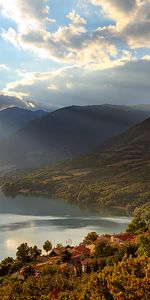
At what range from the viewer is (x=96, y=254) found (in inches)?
3179

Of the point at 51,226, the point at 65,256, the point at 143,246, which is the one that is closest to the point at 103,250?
the point at 65,256

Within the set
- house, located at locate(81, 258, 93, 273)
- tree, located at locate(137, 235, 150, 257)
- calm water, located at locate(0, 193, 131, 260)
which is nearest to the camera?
tree, located at locate(137, 235, 150, 257)

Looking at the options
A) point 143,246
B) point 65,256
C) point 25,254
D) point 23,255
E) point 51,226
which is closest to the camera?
point 143,246

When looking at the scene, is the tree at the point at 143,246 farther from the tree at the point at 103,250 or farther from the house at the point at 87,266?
the house at the point at 87,266

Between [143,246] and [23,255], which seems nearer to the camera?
[143,246]

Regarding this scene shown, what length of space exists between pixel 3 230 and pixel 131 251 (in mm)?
85540

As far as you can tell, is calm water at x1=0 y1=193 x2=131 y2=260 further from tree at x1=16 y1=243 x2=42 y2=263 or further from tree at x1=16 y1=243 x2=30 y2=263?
tree at x1=16 y1=243 x2=30 y2=263

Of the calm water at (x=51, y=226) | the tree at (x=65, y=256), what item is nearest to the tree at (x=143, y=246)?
the tree at (x=65, y=256)

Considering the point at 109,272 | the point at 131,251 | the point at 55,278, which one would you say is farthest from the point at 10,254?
the point at 109,272

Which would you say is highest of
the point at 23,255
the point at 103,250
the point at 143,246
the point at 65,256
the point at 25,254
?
the point at 143,246

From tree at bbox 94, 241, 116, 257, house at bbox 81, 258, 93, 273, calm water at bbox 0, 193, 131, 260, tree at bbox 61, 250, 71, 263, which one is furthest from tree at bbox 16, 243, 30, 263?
house at bbox 81, 258, 93, 273

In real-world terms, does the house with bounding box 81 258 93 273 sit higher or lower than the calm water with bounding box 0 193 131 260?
higher

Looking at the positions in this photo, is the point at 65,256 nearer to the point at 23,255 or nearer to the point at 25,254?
the point at 23,255

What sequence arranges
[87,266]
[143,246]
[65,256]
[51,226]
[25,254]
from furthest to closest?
[51,226], [25,254], [65,256], [87,266], [143,246]
